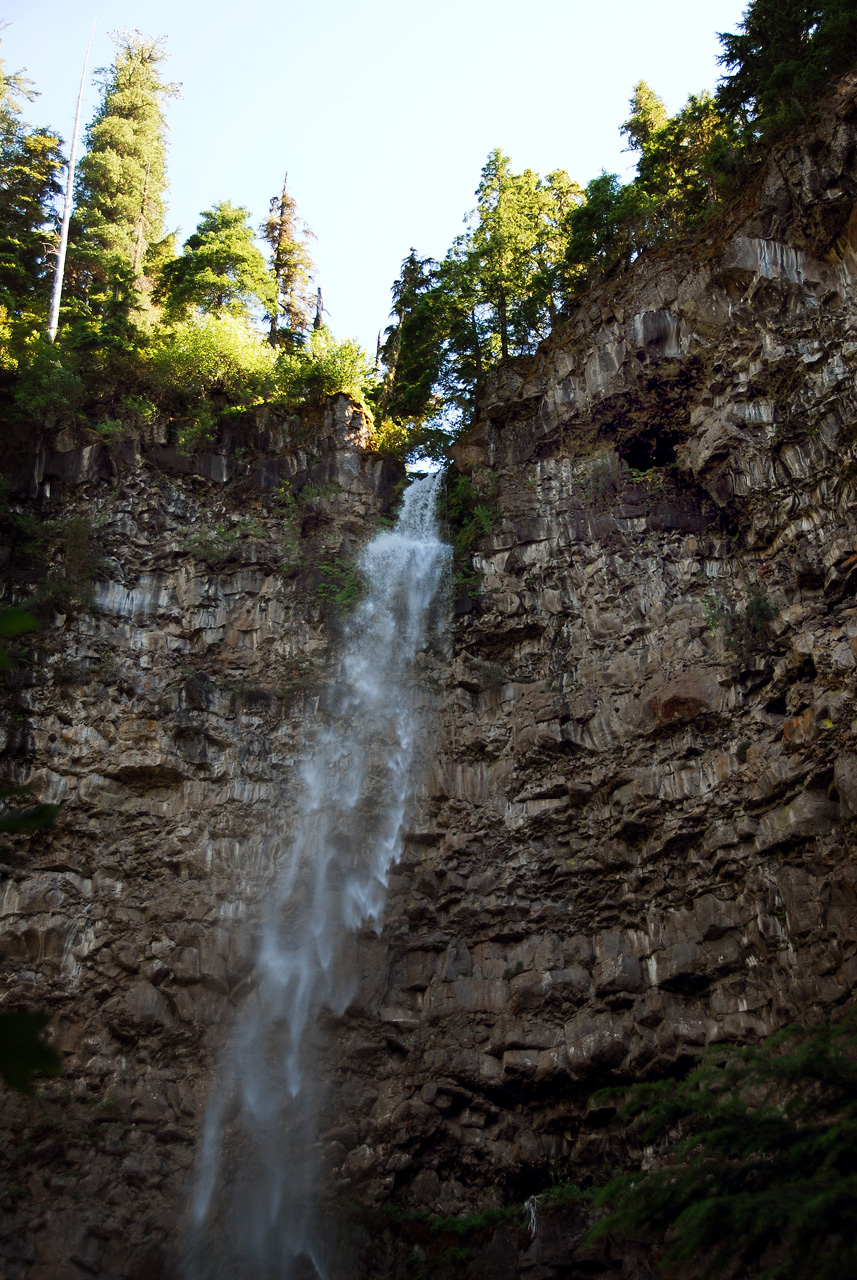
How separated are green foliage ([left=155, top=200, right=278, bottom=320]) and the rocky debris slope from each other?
530 centimetres

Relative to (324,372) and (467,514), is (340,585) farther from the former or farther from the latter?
(324,372)

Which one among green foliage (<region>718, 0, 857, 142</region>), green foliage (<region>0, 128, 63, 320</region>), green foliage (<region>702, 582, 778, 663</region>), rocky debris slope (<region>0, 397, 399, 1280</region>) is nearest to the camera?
rocky debris slope (<region>0, 397, 399, 1280</region>)

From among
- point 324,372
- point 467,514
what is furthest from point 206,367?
point 467,514

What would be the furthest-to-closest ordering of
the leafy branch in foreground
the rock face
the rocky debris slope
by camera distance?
1. the rocky debris slope
2. the rock face
3. the leafy branch in foreground

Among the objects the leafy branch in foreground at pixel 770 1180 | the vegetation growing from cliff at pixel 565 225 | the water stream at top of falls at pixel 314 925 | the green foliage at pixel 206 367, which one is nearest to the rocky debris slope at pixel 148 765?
the water stream at top of falls at pixel 314 925

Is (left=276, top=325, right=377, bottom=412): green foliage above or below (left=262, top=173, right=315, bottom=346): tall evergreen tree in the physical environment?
below

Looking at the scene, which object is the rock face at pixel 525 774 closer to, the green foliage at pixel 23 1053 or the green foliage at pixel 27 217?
the green foliage at pixel 27 217

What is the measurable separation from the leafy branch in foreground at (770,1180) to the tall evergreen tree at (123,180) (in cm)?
2202

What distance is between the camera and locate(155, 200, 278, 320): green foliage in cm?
2570

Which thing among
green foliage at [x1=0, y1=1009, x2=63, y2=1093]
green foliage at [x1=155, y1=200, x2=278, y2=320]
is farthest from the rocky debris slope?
green foliage at [x1=0, y1=1009, x2=63, y2=1093]

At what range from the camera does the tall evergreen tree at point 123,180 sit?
26828 mm

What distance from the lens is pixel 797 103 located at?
18.4m

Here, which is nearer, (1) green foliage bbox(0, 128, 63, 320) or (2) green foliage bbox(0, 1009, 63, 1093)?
(2) green foliage bbox(0, 1009, 63, 1093)

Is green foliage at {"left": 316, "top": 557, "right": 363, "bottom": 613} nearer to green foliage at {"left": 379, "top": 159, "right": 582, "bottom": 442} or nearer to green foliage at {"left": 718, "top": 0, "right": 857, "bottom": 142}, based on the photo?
green foliage at {"left": 379, "top": 159, "right": 582, "bottom": 442}
